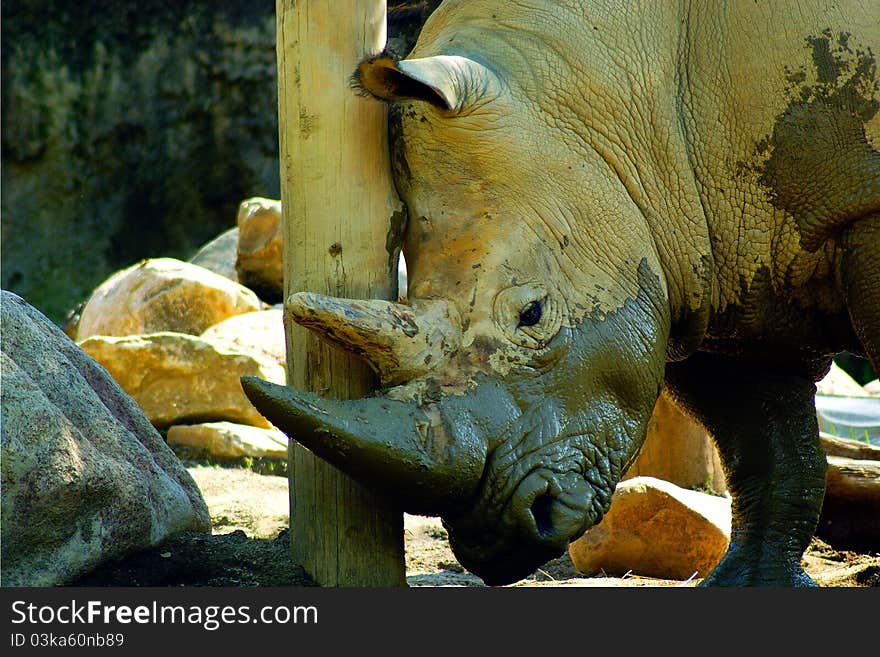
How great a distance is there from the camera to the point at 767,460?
499 centimetres

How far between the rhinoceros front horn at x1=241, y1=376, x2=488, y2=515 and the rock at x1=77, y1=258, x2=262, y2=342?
5.82 meters

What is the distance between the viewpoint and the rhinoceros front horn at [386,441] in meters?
3.23

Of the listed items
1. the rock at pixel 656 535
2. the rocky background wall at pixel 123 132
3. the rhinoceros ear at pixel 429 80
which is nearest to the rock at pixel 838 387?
the rock at pixel 656 535

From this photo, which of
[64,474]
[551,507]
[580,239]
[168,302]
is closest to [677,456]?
[580,239]

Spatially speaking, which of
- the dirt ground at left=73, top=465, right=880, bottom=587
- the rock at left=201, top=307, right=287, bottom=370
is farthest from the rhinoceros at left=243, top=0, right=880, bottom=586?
the rock at left=201, top=307, right=287, bottom=370

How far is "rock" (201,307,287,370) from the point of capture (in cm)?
825

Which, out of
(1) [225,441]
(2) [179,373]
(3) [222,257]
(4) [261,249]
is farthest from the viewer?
(3) [222,257]

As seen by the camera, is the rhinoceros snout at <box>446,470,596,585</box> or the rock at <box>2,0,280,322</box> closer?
the rhinoceros snout at <box>446,470,596,585</box>

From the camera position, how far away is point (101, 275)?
1359 cm

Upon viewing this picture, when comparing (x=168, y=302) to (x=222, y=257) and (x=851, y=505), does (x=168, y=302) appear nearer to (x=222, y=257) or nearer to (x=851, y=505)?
(x=222, y=257)

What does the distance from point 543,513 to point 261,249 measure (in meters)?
6.93

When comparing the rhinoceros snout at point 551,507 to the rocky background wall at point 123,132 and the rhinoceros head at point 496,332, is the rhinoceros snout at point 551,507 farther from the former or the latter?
the rocky background wall at point 123,132

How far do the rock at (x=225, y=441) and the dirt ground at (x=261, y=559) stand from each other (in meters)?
0.19

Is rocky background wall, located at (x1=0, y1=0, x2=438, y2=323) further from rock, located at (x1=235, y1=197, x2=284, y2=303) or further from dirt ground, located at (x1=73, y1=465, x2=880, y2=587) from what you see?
dirt ground, located at (x1=73, y1=465, x2=880, y2=587)
